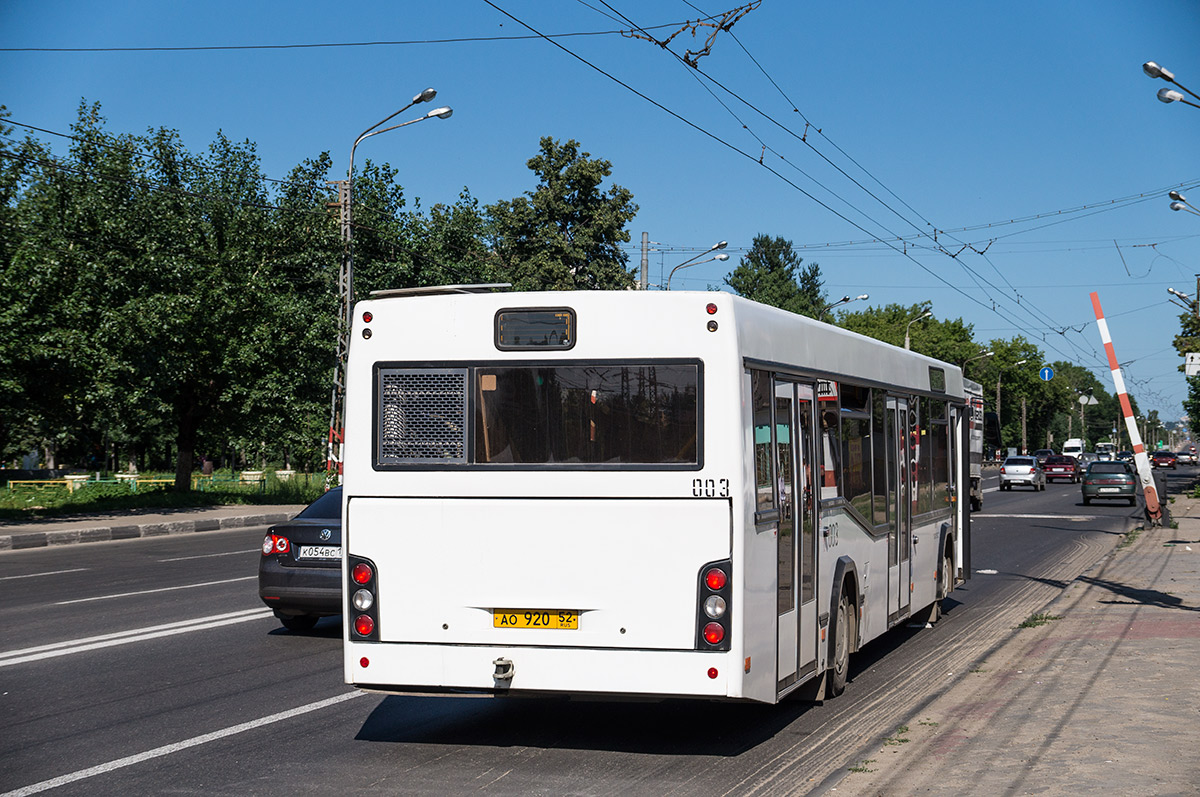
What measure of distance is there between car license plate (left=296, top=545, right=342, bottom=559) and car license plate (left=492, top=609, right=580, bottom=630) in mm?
4644

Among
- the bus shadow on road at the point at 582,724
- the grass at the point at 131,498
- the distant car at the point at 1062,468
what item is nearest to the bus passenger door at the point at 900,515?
the bus shadow on road at the point at 582,724

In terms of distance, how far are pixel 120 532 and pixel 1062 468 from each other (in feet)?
179

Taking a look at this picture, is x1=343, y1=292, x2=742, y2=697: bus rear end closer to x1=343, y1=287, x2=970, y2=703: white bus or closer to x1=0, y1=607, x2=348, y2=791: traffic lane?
x1=343, y1=287, x2=970, y2=703: white bus

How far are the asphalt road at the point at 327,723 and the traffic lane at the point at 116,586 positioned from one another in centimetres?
8

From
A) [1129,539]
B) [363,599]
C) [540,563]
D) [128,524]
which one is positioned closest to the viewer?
[540,563]

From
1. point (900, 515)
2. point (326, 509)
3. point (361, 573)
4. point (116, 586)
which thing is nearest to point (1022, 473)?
point (116, 586)

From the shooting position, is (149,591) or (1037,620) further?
(149,591)

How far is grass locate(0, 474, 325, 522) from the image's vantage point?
30362mm

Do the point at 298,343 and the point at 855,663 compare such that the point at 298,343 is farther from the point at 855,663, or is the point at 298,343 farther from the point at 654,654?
the point at 654,654

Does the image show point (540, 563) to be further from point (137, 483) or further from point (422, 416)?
point (137, 483)

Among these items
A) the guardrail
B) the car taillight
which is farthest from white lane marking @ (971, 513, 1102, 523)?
the car taillight

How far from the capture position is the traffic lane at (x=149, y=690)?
7063 millimetres

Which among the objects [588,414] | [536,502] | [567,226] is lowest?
[536,502]

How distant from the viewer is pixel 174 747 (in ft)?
23.2
